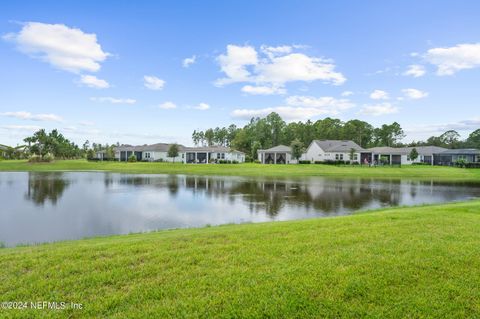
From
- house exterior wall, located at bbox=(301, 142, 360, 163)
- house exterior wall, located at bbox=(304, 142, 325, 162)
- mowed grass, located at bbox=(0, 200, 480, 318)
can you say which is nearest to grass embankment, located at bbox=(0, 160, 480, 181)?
house exterior wall, located at bbox=(301, 142, 360, 163)

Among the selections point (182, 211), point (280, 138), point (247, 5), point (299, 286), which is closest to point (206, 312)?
point (299, 286)

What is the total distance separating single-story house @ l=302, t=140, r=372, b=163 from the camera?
58000 mm

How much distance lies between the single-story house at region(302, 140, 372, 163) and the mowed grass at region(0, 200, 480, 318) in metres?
53.0

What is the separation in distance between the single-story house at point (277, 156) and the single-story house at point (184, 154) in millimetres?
5474

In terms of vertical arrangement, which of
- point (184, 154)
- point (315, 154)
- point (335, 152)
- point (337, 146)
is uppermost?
point (337, 146)

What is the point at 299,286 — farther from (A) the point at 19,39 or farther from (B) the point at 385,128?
(B) the point at 385,128

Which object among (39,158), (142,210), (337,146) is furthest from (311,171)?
(39,158)

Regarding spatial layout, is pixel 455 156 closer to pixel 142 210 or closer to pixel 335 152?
pixel 335 152

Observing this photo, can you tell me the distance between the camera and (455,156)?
60344mm

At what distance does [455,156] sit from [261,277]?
70.3 meters

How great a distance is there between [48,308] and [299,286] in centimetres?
322

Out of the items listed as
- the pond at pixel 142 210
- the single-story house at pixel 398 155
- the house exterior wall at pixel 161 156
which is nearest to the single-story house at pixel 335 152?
the single-story house at pixel 398 155

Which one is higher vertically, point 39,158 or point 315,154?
point 315,154

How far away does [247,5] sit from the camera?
2191 centimetres
